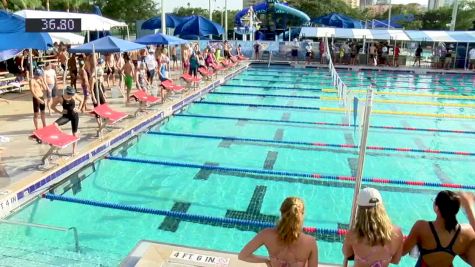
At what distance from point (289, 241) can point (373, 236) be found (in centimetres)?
49

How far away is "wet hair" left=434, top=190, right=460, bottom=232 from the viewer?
2557 millimetres

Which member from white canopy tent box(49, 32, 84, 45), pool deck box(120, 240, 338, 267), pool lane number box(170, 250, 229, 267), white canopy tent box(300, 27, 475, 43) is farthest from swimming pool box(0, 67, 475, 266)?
white canopy tent box(300, 27, 475, 43)

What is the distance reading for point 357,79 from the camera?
20.0 m

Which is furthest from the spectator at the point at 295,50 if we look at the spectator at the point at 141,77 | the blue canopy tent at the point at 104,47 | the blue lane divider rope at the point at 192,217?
the blue lane divider rope at the point at 192,217

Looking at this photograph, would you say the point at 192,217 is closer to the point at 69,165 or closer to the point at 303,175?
the point at 303,175

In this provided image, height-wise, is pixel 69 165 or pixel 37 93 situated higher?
pixel 37 93

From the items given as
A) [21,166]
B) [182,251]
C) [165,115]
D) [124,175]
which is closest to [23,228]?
[21,166]

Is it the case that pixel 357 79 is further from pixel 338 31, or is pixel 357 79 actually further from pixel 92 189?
pixel 92 189

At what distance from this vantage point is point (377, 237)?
253cm

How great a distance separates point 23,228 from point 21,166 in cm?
137

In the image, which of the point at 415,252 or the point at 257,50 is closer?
the point at 415,252

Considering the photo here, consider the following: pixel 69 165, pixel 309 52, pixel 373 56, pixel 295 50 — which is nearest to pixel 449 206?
pixel 69 165

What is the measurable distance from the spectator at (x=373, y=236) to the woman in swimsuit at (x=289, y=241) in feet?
0.85

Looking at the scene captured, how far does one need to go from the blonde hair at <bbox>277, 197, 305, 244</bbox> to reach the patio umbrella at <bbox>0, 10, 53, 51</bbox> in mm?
6964
